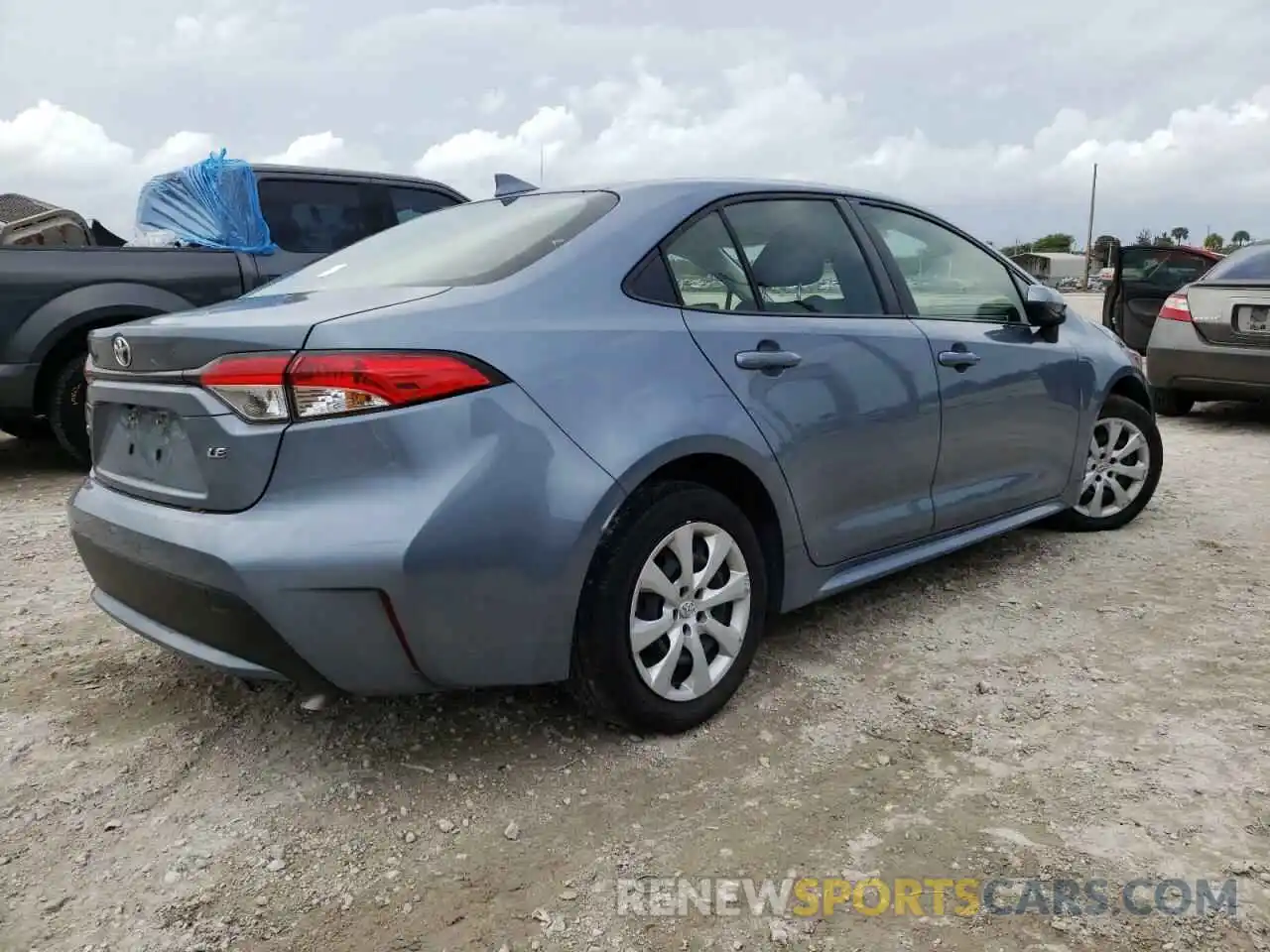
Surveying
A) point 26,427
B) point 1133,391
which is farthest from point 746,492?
point 26,427

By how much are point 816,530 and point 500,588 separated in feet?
3.66

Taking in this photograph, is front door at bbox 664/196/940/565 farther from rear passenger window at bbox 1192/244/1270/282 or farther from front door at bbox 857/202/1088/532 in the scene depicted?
rear passenger window at bbox 1192/244/1270/282

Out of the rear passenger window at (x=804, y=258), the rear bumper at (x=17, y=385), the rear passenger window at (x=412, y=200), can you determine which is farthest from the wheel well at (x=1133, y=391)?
the rear bumper at (x=17, y=385)

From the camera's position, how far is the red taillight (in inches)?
284

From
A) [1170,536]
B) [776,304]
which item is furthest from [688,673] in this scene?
[1170,536]

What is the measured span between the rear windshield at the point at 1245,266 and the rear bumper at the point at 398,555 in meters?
6.43

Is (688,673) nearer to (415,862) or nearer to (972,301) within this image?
(415,862)

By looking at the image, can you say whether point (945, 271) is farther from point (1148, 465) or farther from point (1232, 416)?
point (1232, 416)

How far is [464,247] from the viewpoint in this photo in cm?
277

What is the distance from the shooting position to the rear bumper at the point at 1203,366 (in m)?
6.78

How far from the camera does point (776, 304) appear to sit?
2.97 m

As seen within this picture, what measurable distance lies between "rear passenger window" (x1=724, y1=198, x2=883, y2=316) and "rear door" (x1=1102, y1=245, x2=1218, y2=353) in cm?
668

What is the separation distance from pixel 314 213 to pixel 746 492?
4.79 m

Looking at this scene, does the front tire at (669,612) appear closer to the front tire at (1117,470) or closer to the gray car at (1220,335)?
the front tire at (1117,470)
